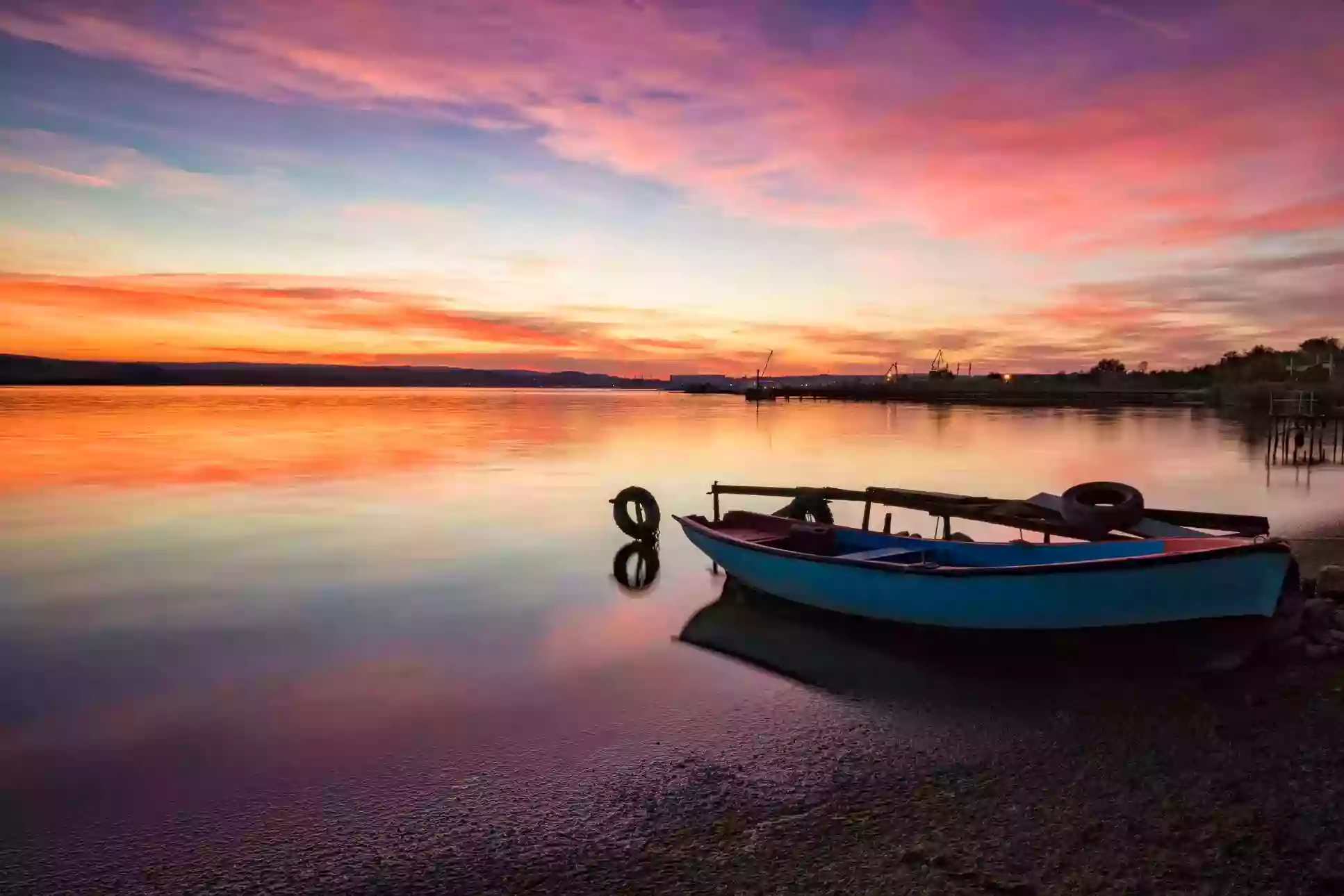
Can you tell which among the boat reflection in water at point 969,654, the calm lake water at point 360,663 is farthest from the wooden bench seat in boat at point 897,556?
the calm lake water at point 360,663

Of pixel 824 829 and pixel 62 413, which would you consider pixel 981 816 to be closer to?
pixel 824 829

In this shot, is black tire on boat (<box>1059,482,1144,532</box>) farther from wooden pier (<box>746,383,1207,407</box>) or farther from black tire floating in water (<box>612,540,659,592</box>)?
wooden pier (<box>746,383,1207,407</box>)

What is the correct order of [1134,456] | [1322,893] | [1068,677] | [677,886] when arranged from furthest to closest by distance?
[1134,456]
[1068,677]
[677,886]
[1322,893]

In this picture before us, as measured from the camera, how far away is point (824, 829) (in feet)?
22.6

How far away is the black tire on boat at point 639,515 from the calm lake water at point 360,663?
2.56 ft

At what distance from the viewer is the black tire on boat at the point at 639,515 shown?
2088 cm

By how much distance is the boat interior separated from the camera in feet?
37.8

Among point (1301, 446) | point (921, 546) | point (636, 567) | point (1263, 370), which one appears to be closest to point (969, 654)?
point (921, 546)

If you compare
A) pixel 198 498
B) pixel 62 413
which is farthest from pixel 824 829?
pixel 62 413

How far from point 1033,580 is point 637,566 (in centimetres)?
976

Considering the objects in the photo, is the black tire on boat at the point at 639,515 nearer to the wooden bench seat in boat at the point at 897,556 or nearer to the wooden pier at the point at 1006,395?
the wooden bench seat in boat at the point at 897,556

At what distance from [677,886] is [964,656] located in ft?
21.2

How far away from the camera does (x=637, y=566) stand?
18.7 metres

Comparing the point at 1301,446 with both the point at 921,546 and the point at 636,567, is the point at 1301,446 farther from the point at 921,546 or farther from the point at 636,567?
the point at 636,567
